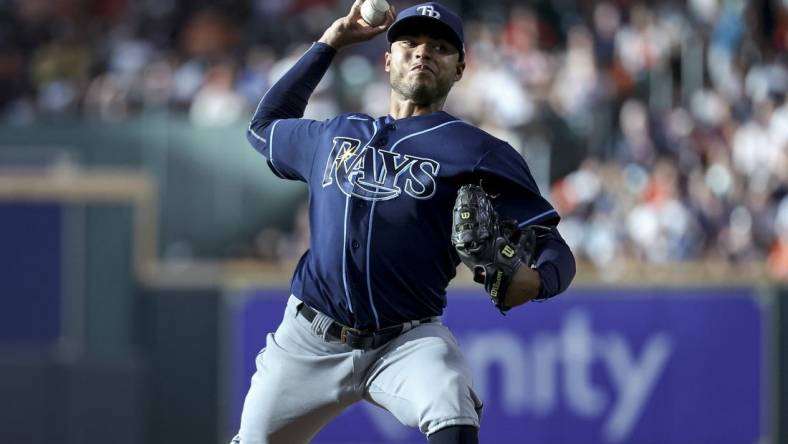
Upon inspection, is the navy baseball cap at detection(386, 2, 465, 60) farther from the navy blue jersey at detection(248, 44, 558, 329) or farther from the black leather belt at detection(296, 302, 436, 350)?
the black leather belt at detection(296, 302, 436, 350)

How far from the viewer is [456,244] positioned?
4398 mm

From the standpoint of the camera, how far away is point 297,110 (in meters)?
5.25

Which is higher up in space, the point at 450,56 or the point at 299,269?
the point at 450,56

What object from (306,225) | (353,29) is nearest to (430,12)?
(353,29)

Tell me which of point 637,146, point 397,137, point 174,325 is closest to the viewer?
point 397,137

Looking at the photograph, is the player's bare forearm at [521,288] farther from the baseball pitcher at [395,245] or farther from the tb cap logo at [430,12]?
the tb cap logo at [430,12]

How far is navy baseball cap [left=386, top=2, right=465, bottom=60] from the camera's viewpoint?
4.74 meters

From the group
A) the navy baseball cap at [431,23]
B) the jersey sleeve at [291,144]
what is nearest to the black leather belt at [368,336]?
the jersey sleeve at [291,144]

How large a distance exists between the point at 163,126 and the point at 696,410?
212 inches

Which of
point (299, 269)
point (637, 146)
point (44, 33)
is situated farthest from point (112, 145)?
point (299, 269)

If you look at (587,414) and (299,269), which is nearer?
(299,269)

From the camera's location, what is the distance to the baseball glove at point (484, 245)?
4.35m

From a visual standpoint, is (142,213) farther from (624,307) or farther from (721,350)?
(721,350)

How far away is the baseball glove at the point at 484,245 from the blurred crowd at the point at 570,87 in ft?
20.9
